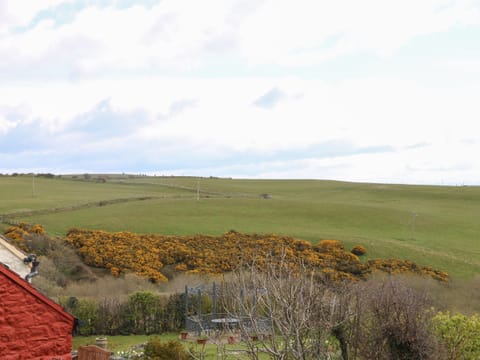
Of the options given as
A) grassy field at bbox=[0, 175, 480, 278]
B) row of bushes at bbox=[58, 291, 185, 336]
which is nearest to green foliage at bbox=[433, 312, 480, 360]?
row of bushes at bbox=[58, 291, 185, 336]

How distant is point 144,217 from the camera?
67188 millimetres

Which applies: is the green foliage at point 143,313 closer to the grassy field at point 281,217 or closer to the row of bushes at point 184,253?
the row of bushes at point 184,253

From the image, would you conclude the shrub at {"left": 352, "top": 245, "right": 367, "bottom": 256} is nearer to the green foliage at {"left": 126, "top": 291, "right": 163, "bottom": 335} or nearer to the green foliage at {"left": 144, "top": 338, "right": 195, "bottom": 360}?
the green foliage at {"left": 126, "top": 291, "right": 163, "bottom": 335}

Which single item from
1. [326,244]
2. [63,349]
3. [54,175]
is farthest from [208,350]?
[54,175]

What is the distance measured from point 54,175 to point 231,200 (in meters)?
57.3

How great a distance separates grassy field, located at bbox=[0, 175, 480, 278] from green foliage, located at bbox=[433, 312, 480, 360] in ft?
102

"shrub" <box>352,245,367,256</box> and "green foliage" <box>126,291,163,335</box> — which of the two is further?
"shrub" <box>352,245,367,256</box>

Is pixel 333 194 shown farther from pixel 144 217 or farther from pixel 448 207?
pixel 144 217

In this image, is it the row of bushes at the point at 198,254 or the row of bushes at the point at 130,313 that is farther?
the row of bushes at the point at 198,254

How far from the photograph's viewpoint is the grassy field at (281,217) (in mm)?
57812

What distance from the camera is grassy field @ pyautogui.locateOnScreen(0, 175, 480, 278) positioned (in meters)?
57.8

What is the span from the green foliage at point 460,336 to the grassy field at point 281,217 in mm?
30990

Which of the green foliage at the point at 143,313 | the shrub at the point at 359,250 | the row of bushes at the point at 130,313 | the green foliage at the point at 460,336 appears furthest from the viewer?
the shrub at the point at 359,250

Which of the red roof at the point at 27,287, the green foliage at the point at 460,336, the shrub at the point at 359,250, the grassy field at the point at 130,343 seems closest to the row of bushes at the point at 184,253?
the shrub at the point at 359,250
